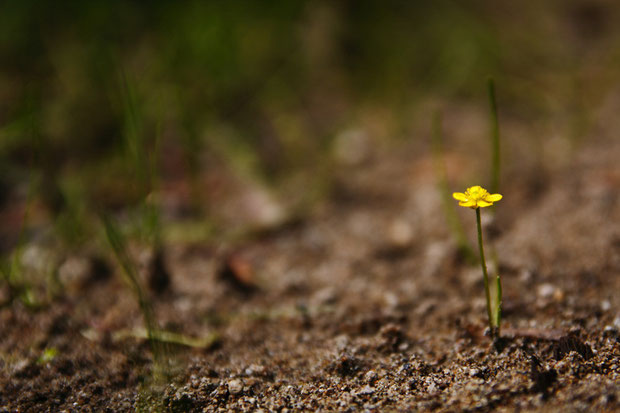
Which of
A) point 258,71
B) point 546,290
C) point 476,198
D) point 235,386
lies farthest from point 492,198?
point 258,71

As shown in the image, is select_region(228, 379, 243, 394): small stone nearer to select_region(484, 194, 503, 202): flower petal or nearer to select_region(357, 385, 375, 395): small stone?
select_region(357, 385, 375, 395): small stone

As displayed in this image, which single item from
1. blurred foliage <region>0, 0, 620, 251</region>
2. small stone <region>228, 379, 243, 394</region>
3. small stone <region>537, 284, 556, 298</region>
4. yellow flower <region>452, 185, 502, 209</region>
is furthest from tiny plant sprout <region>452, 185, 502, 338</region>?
blurred foliage <region>0, 0, 620, 251</region>

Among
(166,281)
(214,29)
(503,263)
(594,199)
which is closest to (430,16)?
(214,29)

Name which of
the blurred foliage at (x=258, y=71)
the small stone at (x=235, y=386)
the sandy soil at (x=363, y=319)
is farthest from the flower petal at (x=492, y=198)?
the blurred foliage at (x=258, y=71)

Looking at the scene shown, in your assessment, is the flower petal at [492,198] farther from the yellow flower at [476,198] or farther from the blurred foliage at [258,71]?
the blurred foliage at [258,71]

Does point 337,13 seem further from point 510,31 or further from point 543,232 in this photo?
point 543,232

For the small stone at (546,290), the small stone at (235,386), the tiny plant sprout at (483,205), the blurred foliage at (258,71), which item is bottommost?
the small stone at (235,386)

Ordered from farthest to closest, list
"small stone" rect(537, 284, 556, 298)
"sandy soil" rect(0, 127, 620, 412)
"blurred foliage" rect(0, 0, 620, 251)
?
1. "blurred foliage" rect(0, 0, 620, 251)
2. "small stone" rect(537, 284, 556, 298)
3. "sandy soil" rect(0, 127, 620, 412)

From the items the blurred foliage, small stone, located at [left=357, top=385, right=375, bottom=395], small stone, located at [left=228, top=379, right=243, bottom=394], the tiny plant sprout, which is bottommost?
small stone, located at [left=357, top=385, right=375, bottom=395]
